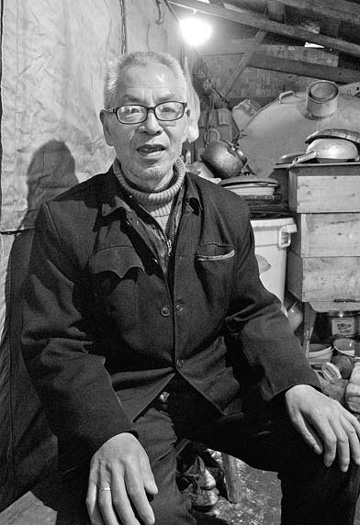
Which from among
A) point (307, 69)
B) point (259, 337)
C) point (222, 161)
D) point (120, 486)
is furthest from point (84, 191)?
point (307, 69)

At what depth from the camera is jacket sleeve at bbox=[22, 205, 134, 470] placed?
52.2 inches

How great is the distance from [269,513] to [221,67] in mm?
5776

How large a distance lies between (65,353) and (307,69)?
19.9ft

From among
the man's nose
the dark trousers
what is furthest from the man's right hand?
the man's nose

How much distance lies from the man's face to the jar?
2823 mm

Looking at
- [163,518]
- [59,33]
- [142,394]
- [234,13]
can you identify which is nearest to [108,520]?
[163,518]

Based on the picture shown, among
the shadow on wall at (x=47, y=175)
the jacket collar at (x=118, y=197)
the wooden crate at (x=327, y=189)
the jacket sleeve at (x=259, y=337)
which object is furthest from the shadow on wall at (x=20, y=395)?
the wooden crate at (x=327, y=189)

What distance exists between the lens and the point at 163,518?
1321 millimetres

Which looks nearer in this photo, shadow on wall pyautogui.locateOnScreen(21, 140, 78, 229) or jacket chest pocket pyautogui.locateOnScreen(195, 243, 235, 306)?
jacket chest pocket pyautogui.locateOnScreen(195, 243, 235, 306)

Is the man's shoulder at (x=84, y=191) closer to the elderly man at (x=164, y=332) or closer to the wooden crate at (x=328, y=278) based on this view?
the elderly man at (x=164, y=332)

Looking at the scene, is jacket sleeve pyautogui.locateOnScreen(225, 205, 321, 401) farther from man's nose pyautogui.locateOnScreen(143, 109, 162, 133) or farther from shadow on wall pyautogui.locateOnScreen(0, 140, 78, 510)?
shadow on wall pyautogui.locateOnScreen(0, 140, 78, 510)

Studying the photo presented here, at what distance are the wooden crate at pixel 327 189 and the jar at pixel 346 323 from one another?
Result: 946 mm

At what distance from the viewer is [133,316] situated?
1567 millimetres

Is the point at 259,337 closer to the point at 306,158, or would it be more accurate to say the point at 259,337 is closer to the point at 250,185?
the point at 250,185
